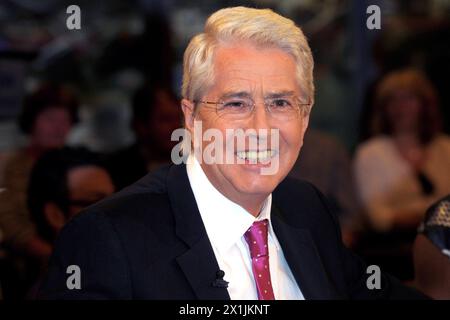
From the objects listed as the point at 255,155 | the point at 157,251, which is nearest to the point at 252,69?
the point at 255,155

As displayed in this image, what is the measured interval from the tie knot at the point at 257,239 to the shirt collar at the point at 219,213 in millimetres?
13

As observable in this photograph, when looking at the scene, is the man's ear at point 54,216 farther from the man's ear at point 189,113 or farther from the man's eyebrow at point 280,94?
the man's eyebrow at point 280,94

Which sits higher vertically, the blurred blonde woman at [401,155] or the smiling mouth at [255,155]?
the smiling mouth at [255,155]

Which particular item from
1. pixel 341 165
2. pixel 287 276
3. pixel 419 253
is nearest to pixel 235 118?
pixel 287 276

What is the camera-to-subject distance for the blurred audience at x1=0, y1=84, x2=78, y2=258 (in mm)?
2793

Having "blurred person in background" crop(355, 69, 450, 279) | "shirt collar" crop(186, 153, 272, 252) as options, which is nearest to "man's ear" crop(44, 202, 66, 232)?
"shirt collar" crop(186, 153, 272, 252)

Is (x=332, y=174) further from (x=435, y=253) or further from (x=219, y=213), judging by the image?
(x=219, y=213)

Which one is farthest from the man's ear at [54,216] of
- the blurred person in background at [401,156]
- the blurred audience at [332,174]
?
the blurred person in background at [401,156]

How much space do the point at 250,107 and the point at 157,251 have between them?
1.15ft

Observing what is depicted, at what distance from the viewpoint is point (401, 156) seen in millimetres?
3648

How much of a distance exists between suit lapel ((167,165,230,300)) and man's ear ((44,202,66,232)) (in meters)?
0.90

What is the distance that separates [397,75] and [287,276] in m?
1.99

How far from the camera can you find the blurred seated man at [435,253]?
211cm

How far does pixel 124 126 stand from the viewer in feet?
13.0
